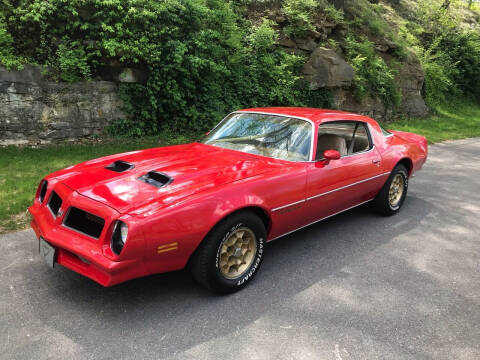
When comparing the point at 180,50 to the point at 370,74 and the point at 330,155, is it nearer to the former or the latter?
the point at 330,155

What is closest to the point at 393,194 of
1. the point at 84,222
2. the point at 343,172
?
the point at 343,172

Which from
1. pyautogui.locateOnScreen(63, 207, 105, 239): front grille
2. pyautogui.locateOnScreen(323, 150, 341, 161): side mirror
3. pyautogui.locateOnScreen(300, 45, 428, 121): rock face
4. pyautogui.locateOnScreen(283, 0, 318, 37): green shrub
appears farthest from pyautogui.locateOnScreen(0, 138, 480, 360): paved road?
pyautogui.locateOnScreen(283, 0, 318, 37): green shrub

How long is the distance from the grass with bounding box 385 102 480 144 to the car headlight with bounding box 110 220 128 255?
10.5 metres

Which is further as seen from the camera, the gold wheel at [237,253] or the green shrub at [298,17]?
the green shrub at [298,17]

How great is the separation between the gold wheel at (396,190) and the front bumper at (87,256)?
3.52 m

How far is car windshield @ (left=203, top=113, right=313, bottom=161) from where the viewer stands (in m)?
3.81

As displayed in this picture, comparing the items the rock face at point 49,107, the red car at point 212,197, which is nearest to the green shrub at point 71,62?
the rock face at point 49,107

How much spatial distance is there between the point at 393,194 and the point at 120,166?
347 cm

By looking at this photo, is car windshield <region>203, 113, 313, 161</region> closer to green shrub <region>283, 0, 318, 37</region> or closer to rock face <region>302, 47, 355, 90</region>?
rock face <region>302, 47, 355, 90</region>

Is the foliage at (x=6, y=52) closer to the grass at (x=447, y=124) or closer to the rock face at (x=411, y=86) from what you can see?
the grass at (x=447, y=124)

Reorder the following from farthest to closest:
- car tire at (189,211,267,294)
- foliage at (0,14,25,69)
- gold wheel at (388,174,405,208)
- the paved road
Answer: foliage at (0,14,25,69) → gold wheel at (388,174,405,208) → car tire at (189,211,267,294) → the paved road

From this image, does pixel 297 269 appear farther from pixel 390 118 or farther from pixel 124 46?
pixel 390 118

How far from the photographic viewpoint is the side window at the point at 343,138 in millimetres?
4051

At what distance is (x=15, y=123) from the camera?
22.0 feet
